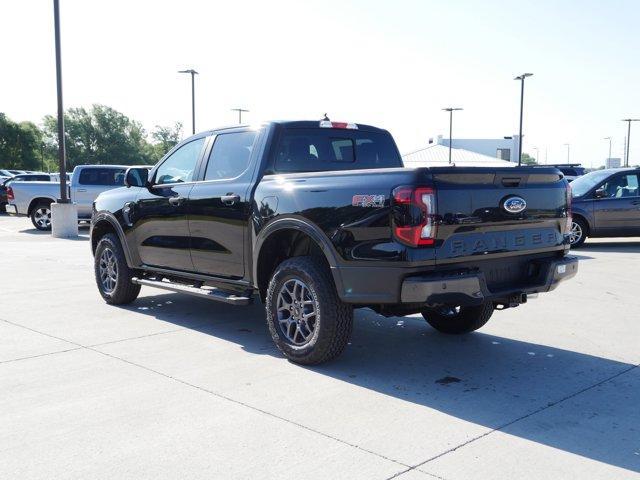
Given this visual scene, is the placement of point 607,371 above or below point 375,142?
below

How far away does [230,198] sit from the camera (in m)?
5.72

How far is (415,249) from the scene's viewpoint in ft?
14.4

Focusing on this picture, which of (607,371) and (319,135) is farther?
(319,135)

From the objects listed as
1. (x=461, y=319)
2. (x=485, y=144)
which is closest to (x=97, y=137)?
(x=485, y=144)

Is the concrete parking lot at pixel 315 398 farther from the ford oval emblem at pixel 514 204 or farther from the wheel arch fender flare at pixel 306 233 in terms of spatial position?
the ford oval emblem at pixel 514 204

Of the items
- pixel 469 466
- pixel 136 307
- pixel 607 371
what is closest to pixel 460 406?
pixel 469 466

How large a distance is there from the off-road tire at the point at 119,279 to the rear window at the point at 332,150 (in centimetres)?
266

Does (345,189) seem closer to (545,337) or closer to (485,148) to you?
(545,337)

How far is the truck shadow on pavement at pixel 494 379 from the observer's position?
3.86 metres

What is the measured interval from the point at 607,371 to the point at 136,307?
4.97 meters

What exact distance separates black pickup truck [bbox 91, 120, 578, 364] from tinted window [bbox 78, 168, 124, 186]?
41.5 ft

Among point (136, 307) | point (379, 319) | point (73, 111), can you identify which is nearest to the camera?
point (379, 319)

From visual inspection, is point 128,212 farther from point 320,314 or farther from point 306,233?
point 320,314

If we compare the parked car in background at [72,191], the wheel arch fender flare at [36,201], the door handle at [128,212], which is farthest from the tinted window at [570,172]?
the door handle at [128,212]
